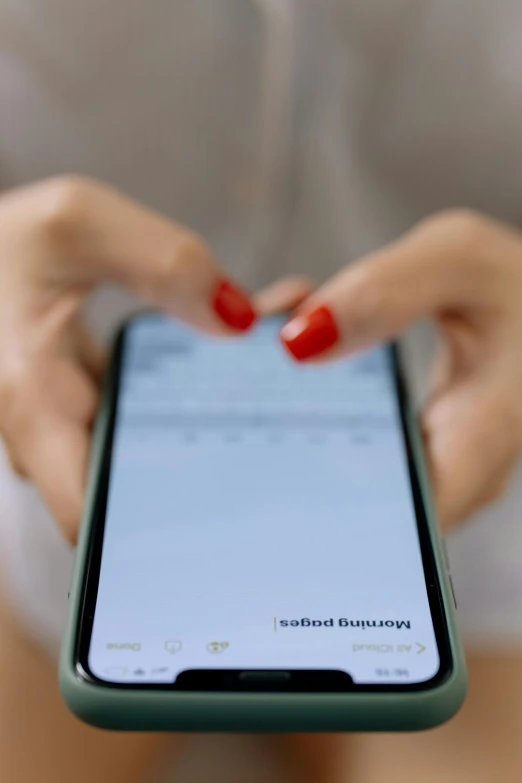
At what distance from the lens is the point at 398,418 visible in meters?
0.41

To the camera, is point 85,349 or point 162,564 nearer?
point 162,564

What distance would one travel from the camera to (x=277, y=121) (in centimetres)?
49

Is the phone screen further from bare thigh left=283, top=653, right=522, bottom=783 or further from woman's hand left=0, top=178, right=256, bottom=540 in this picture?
bare thigh left=283, top=653, right=522, bottom=783

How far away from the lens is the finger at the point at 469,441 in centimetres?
39

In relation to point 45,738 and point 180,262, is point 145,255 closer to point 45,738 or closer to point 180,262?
point 180,262

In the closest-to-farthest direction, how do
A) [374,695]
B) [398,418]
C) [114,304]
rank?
[374,695] < [398,418] < [114,304]

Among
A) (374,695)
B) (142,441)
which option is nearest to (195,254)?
(142,441)

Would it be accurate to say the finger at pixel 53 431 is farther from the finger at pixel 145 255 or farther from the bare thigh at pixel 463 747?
the bare thigh at pixel 463 747

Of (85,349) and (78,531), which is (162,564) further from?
(85,349)

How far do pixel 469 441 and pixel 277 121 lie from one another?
219 millimetres

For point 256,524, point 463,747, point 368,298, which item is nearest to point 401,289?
point 368,298

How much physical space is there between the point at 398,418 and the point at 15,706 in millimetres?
252

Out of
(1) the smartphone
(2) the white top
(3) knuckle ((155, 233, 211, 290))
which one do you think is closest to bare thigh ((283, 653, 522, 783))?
(2) the white top

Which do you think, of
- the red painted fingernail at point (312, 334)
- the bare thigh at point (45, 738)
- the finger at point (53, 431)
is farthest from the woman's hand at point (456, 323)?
the bare thigh at point (45, 738)
